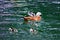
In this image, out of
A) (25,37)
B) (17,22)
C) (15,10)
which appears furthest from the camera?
(15,10)

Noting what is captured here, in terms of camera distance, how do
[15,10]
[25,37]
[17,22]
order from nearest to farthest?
[25,37] → [17,22] → [15,10]

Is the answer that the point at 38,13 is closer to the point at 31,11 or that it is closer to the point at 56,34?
the point at 31,11

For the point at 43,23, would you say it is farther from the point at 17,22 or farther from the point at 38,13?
the point at 17,22

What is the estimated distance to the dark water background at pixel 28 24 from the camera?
2.29 meters

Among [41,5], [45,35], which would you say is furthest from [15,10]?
[45,35]

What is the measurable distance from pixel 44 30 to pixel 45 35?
0.07m

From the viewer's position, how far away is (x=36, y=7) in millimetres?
2633

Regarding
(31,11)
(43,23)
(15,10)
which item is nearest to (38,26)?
(43,23)

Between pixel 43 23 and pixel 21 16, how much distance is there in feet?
0.86

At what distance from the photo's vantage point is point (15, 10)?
2594mm

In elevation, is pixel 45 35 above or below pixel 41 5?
below

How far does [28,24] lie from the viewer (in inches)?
92.5

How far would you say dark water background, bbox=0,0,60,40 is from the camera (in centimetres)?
229

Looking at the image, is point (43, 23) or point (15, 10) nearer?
point (43, 23)
